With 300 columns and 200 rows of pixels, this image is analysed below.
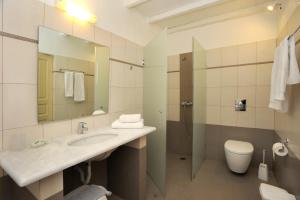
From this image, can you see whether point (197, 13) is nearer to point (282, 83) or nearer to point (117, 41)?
point (117, 41)

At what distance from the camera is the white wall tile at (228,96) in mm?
2563

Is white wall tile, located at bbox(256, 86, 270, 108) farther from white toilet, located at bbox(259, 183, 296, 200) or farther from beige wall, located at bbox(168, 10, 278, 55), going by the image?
white toilet, located at bbox(259, 183, 296, 200)

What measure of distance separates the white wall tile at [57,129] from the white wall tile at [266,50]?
272cm

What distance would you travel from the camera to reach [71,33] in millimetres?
1537

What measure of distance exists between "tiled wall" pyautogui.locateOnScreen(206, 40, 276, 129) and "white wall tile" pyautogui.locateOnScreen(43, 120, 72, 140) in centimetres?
222

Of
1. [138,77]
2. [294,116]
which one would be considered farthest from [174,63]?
[294,116]

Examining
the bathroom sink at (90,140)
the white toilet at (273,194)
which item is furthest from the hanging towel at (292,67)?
the bathroom sink at (90,140)

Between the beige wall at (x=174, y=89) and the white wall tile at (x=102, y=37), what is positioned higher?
the white wall tile at (x=102, y=37)

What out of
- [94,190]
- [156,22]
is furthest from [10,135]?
[156,22]

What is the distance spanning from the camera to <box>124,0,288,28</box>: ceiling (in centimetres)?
217

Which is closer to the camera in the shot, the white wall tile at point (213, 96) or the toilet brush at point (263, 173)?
the toilet brush at point (263, 173)

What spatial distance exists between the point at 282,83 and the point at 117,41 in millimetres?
1849

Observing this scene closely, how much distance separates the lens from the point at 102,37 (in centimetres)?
185

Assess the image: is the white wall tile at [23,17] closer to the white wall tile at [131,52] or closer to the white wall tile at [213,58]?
the white wall tile at [131,52]
